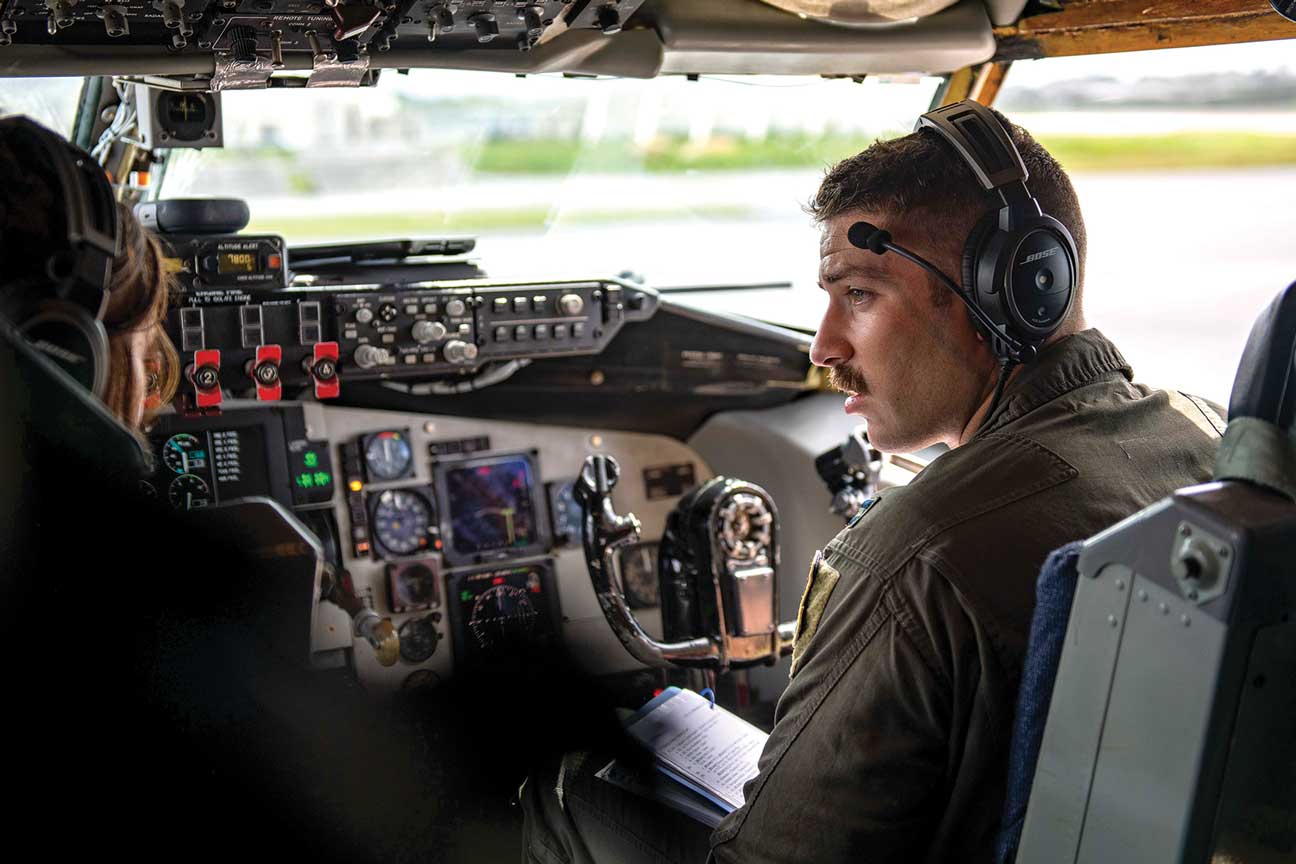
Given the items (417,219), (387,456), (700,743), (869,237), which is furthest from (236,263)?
(417,219)

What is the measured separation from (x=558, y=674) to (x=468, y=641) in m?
2.20

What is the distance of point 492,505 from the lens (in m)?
3.17

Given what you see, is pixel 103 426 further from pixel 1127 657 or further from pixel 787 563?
pixel 787 563

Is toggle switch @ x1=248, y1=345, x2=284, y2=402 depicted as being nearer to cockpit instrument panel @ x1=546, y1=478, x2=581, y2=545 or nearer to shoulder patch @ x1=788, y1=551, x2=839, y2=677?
cockpit instrument panel @ x1=546, y1=478, x2=581, y2=545

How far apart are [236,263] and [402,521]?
2.59 feet

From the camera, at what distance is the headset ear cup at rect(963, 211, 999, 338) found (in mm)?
1390

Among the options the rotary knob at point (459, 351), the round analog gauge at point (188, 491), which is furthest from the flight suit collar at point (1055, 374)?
the round analog gauge at point (188, 491)

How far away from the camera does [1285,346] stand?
0.91 m

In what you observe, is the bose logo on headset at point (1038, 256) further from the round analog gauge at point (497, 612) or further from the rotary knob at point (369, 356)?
the round analog gauge at point (497, 612)

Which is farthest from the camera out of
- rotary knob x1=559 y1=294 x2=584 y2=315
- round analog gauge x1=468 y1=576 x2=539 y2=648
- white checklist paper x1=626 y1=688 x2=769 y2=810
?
round analog gauge x1=468 y1=576 x2=539 y2=648

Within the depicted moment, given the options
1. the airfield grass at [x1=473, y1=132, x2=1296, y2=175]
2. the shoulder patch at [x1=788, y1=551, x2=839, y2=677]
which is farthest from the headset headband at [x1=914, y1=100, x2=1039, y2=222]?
the airfield grass at [x1=473, y1=132, x2=1296, y2=175]

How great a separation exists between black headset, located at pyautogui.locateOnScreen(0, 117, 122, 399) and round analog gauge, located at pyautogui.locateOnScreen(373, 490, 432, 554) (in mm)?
2183

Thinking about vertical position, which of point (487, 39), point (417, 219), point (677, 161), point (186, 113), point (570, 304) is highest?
point (487, 39)

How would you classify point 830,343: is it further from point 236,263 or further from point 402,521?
point 402,521
